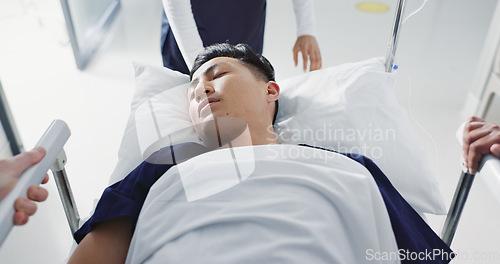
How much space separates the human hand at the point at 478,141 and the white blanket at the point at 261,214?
8.9 inches

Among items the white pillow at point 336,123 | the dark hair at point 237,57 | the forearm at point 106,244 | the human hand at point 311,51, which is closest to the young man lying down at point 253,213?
the forearm at point 106,244

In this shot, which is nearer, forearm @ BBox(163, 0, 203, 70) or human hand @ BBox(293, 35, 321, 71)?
forearm @ BBox(163, 0, 203, 70)

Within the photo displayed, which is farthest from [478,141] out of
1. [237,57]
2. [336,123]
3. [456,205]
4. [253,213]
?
[237,57]

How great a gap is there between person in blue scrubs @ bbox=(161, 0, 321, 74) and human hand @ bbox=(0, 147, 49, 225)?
86 cm

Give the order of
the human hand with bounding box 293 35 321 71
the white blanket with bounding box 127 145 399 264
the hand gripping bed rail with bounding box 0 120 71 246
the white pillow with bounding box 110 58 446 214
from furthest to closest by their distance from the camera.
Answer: the human hand with bounding box 293 35 321 71 → the white pillow with bounding box 110 58 446 214 → the white blanket with bounding box 127 145 399 264 → the hand gripping bed rail with bounding box 0 120 71 246

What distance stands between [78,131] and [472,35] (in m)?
2.78

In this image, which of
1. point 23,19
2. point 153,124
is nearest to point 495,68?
point 153,124

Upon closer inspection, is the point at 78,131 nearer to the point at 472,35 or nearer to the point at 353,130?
the point at 353,130

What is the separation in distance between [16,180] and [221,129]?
50 cm

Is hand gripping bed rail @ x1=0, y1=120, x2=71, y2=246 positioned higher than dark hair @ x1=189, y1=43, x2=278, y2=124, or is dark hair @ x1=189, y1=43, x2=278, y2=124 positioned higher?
dark hair @ x1=189, y1=43, x2=278, y2=124

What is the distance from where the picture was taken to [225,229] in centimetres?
86

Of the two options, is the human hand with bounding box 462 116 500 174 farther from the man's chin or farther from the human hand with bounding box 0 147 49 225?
the human hand with bounding box 0 147 49 225

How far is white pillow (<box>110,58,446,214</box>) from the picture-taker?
3.91 feet

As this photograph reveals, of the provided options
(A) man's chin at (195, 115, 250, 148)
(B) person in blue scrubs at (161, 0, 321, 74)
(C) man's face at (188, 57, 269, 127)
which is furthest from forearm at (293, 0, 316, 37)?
(A) man's chin at (195, 115, 250, 148)
